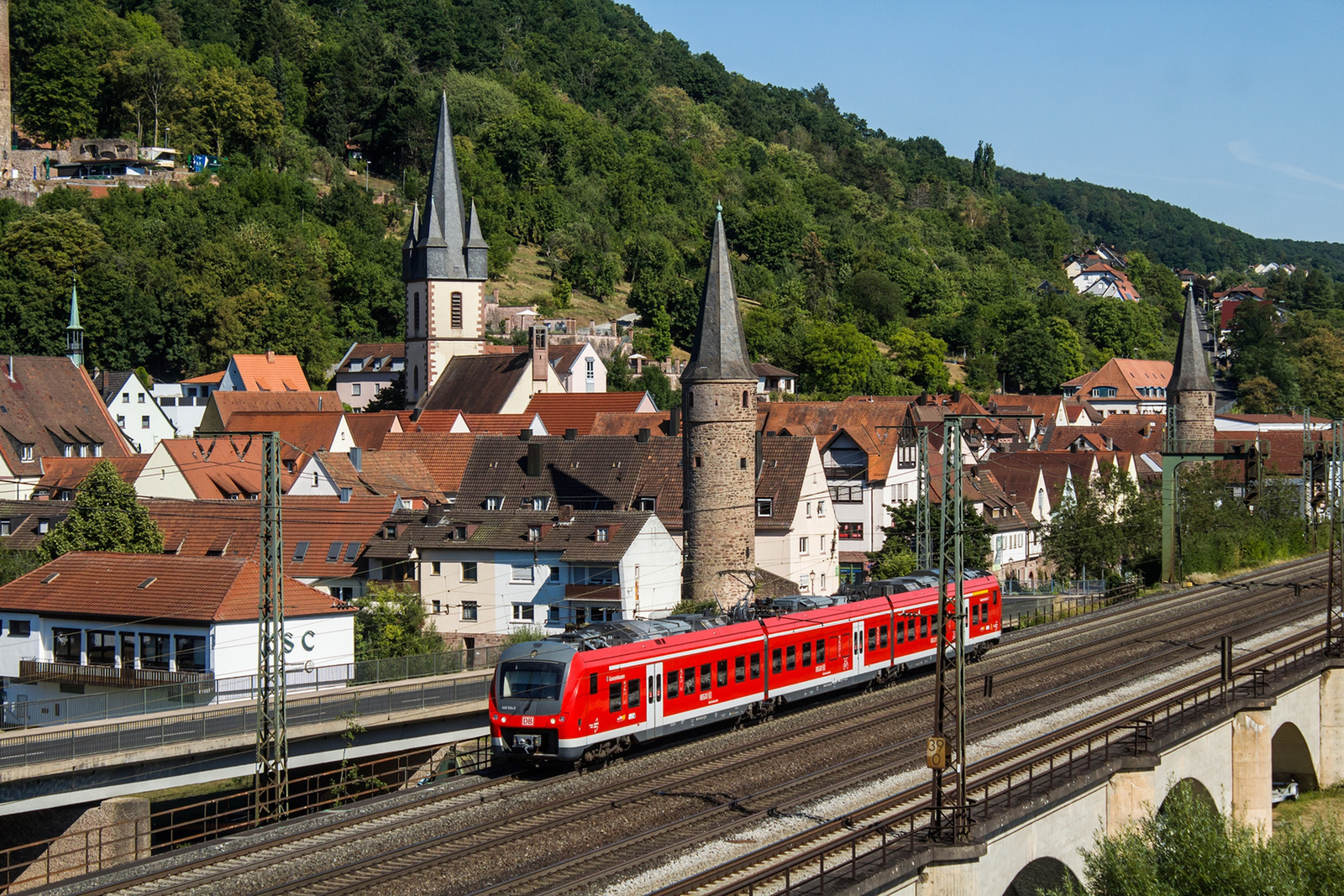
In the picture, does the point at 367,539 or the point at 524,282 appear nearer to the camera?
the point at 367,539

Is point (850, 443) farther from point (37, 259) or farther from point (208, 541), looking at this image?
point (37, 259)

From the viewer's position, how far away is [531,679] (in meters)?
27.0

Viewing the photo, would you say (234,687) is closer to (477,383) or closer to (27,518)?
(27,518)

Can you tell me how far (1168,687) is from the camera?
112 feet

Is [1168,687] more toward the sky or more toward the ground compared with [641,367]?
more toward the ground

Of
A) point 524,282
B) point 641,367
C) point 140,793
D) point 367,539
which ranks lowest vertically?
point 140,793

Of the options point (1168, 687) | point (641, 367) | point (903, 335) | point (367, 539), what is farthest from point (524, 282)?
point (1168, 687)

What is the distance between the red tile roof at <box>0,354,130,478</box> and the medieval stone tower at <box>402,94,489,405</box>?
18594mm

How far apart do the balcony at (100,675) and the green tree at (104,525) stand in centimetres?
690

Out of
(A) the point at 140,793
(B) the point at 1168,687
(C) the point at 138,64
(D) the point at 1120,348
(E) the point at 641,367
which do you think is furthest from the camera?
(D) the point at 1120,348

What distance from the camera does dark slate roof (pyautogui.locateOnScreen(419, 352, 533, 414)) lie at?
8531 cm

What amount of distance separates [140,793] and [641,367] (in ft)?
288

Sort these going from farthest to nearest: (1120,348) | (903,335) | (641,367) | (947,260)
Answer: (947,260) < (1120,348) < (903,335) < (641,367)

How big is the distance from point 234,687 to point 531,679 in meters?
14.0
